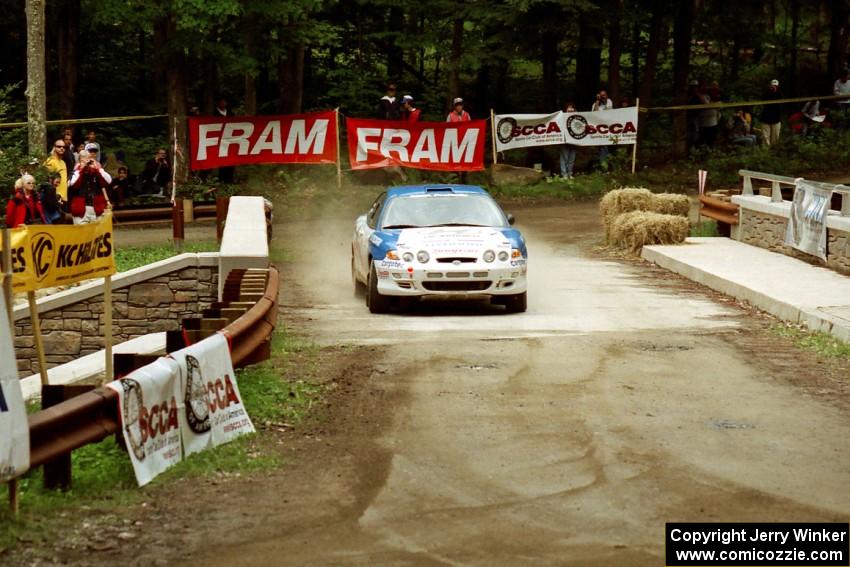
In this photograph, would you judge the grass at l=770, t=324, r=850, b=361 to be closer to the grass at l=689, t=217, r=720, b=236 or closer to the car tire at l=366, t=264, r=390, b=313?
the car tire at l=366, t=264, r=390, b=313

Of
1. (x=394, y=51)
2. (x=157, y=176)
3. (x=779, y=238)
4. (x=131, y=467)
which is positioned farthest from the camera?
(x=394, y=51)

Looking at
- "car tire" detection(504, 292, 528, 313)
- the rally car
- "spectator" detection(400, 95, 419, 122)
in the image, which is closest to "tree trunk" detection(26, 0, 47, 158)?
"spectator" detection(400, 95, 419, 122)

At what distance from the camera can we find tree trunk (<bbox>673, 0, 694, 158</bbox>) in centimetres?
3578

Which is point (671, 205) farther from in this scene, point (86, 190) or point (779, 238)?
point (86, 190)

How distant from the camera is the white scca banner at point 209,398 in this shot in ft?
30.1

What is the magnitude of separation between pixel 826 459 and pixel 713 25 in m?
30.1

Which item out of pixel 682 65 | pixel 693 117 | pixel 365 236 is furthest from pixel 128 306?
pixel 693 117

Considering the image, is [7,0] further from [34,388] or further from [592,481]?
[592,481]

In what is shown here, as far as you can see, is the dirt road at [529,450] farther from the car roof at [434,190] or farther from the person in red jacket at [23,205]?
the person in red jacket at [23,205]

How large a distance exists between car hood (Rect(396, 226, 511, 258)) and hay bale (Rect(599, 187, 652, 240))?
8333mm

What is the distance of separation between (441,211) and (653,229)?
22.6 feet

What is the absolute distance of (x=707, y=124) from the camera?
1443 inches

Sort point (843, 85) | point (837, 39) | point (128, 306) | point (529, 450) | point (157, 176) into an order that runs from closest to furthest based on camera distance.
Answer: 1. point (529, 450)
2. point (128, 306)
3. point (157, 176)
4. point (843, 85)
5. point (837, 39)

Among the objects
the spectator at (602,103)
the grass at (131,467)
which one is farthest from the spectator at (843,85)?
the grass at (131,467)
